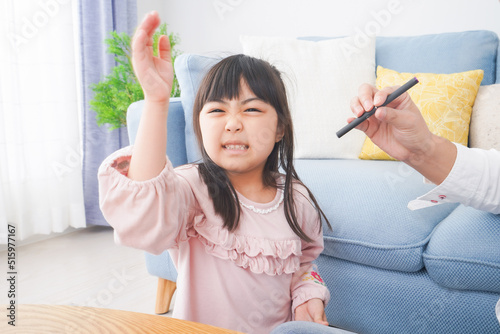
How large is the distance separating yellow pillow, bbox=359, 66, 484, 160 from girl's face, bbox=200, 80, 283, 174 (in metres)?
0.92

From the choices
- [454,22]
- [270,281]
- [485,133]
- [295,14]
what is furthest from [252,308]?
[295,14]

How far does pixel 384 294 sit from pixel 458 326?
0.18m

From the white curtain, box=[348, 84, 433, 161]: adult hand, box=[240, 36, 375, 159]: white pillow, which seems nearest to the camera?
box=[348, 84, 433, 161]: adult hand

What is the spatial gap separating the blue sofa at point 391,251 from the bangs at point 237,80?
0.46 meters

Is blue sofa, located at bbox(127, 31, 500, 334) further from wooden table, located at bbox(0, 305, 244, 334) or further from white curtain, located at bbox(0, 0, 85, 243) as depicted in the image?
white curtain, located at bbox(0, 0, 85, 243)

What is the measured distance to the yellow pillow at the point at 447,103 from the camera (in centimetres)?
155

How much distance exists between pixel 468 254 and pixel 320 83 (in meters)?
0.96

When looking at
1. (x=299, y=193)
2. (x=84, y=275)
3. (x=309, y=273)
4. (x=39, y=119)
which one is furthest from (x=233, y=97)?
(x=39, y=119)

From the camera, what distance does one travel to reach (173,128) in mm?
1384

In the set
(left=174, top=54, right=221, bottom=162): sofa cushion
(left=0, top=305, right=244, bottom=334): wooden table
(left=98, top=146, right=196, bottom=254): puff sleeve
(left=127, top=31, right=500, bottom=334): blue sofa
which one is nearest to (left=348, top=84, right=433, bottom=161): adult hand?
(left=127, top=31, right=500, bottom=334): blue sofa

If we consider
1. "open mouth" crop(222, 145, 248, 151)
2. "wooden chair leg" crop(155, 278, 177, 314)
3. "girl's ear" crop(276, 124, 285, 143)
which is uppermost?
"girl's ear" crop(276, 124, 285, 143)

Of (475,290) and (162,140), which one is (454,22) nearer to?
(475,290)

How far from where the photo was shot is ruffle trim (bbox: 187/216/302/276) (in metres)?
0.80

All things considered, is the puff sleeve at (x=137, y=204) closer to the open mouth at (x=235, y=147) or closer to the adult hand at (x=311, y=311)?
the open mouth at (x=235, y=147)
